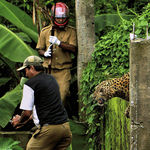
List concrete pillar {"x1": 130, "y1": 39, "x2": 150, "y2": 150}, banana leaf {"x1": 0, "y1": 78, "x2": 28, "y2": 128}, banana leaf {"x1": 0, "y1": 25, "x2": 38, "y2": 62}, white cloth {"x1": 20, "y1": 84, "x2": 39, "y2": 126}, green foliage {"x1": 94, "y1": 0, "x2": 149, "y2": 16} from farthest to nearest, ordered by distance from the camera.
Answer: green foliage {"x1": 94, "y1": 0, "x2": 149, "y2": 16} → banana leaf {"x1": 0, "y1": 25, "x2": 38, "y2": 62} → banana leaf {"x1": 0, "y1": 78, "x2": 28, "y2": 128} → white cloth {"x1": 20, "y1": 84, "x2": 39, "y2": 126} → concrete pillar {"x1": 130, "y1": 39, "x2": 150, "y2": 150}

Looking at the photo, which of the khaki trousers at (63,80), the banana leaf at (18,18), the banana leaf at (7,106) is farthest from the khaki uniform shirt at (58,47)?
the banana leaf at (7,106)

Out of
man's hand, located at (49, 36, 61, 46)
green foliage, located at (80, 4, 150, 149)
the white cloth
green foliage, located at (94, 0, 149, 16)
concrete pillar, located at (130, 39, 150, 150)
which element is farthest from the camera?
green foliage, located at (94, 0, 149, 16)

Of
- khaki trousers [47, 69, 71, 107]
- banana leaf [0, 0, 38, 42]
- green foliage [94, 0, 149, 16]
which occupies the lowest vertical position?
khaki trousers [47, 69, 71, 107]

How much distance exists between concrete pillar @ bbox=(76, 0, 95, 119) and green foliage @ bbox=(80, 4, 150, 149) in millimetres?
419

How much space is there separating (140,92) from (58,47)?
342 cm

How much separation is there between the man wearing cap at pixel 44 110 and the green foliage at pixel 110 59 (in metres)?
1.23

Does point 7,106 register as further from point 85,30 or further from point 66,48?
point 85,30

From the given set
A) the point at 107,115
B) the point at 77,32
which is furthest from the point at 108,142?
the point at 77,32

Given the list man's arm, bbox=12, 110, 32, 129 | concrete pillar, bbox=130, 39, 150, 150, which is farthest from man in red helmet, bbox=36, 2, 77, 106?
concrete pillar, bbox=130, 39, 150, 150

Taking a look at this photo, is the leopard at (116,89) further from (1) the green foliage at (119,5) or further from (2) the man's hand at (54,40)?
(1) the green foliage at (119,5)

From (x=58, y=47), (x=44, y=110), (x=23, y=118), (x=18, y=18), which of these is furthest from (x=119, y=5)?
(x=23, y=118)

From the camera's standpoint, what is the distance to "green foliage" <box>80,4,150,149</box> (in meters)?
4.98

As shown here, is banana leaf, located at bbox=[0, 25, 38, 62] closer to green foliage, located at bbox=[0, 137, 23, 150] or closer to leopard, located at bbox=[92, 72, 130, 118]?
green foliage, located at bbox=[0, 137, 23, 150]

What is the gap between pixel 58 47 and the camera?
6219mm
